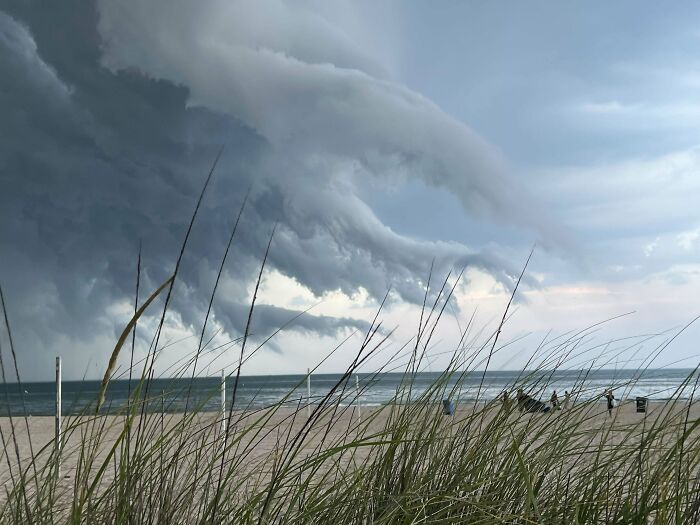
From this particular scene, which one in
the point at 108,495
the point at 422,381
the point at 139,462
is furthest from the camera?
the point at 422,381

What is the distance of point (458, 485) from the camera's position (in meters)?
1.78

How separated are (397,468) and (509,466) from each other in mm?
287

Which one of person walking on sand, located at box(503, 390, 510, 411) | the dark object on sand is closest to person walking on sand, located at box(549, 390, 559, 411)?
the dark object on sand

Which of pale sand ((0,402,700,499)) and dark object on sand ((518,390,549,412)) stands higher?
dark object on sand ((518,390,549,412))

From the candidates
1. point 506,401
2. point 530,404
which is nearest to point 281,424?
point 530,404

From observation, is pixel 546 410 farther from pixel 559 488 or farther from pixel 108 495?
pixel 108 495

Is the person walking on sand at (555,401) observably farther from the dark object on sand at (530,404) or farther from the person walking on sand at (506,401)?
the person walking on sand at (506,401)

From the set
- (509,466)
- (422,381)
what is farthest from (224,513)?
(422,381)

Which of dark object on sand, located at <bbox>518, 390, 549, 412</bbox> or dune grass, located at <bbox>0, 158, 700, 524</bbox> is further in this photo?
dark object on sand, located at <bbox>518, 390, 549, 412</bbox>

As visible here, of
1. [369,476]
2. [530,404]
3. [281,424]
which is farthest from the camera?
[281,424]

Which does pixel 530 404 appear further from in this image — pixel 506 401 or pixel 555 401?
pixel 506 401

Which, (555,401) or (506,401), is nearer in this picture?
(506,401)

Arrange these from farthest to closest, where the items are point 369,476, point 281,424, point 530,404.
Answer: point 281,424
point 530,404
point 369,476

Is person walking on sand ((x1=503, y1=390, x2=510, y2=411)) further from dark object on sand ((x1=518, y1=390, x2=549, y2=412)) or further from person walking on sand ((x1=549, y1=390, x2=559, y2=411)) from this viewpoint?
person walking on sand ((x1=549, y1=390, x2=559, y2=411))
